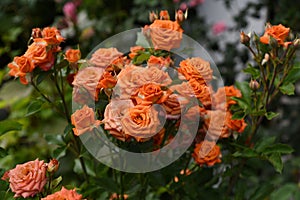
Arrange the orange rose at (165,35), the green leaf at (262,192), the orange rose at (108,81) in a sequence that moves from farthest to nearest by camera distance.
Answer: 1. the green leaf at (262,192)
2. the orange rose at (165,35)
3. the orange rose at (108,81)

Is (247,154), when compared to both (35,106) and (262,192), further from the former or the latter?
(35,106)

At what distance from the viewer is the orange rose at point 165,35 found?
3.03 feet

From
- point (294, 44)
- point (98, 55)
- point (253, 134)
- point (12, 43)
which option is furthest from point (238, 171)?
point (12, 43)

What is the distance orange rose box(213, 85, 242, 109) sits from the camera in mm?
1015

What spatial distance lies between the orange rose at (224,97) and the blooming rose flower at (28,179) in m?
0.39

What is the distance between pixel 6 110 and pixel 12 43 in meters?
0.94

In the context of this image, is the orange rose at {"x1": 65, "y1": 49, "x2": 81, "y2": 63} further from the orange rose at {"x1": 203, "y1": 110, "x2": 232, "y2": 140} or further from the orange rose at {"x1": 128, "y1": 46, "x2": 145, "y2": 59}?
the orange rose at {"x1": 203, "y1": 110, "x2": 232, "y2": 140}

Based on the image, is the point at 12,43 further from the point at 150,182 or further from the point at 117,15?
the point at 150,182

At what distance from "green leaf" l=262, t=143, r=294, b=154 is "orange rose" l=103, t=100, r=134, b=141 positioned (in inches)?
13.1

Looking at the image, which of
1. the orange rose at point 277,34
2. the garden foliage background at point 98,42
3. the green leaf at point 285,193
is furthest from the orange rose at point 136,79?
the green leaf at point 285,193

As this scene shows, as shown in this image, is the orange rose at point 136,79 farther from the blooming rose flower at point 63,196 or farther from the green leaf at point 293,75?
the green leaf at point 293,75

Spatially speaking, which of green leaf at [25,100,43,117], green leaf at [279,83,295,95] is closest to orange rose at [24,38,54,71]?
green leaf at [25,100,43,117]

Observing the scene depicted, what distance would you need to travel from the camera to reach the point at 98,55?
2.97 feet

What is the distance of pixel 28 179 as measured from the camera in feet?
2.50
